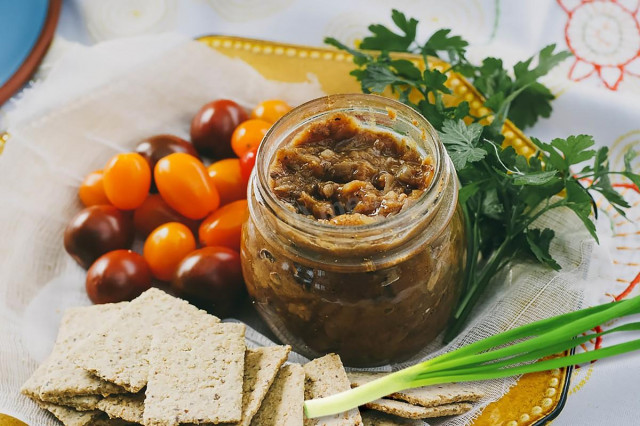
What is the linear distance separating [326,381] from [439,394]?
327mm

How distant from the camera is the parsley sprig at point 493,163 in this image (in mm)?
2340

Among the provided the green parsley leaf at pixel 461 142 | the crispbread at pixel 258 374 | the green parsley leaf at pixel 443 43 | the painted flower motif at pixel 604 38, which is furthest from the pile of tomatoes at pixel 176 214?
the painted flower motif at pixel 604 38

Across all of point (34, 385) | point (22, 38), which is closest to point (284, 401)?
point (34, 385)

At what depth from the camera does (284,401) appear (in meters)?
2.16

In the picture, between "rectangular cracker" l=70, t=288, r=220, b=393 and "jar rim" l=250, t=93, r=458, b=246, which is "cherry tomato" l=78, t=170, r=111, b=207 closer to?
"rectangular cracker" l=70, t=288, r=220, b=393

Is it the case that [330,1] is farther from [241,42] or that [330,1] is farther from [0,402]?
[0,402]

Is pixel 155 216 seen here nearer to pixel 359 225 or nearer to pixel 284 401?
pixel 284 401

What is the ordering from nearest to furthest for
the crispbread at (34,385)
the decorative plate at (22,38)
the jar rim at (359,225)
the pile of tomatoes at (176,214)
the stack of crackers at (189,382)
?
1. the jar rim at (359,225)
2. the stack of crackers at (189,382)
3. the crispbread at (34,385)
4. the pile of tomatoes at (176,214)
5. the decorative plate at (22,38)

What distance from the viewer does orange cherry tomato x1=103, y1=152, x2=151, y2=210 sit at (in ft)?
9.05

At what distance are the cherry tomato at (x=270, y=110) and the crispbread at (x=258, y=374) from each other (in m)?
1.09

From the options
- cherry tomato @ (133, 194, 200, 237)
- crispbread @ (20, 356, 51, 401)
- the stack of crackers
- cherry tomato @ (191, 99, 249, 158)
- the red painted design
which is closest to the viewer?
the stack of crackers

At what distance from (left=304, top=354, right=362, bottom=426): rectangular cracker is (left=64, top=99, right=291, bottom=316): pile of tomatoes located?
1.55 feet

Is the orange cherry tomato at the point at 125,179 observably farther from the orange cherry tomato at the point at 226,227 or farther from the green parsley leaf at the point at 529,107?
the green parsley leaf at the point at 529,107

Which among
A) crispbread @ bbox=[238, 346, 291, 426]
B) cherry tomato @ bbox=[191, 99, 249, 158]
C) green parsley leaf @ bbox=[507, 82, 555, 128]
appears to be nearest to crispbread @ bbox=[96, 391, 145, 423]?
crispbread @ bbox=[238, 346, 291, 426]
